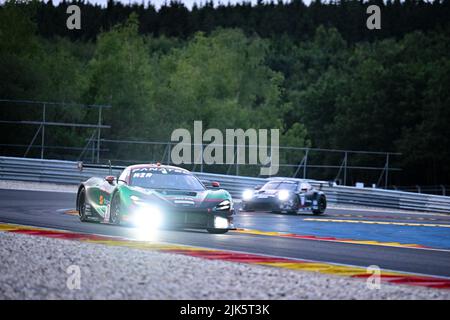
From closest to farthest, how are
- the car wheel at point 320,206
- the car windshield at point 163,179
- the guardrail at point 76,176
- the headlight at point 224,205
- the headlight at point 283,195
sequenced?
1. the headlight at point 224,205
2. the car windshield at point 163,179
3. the headlight at point 283,195
4. the car wheel at point 320,206
5. the guardrail at point 76,176

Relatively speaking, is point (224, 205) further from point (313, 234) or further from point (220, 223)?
point (313, 234)

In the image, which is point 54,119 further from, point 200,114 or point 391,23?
point 391,23

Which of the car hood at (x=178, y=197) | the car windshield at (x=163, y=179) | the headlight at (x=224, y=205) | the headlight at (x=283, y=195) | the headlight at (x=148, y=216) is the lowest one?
the headlight at (x=283, y=195)

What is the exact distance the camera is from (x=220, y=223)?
1639 centimetres

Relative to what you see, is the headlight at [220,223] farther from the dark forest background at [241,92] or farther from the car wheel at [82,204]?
the dark forest background at [241,92]

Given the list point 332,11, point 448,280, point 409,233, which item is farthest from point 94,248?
point 332,11

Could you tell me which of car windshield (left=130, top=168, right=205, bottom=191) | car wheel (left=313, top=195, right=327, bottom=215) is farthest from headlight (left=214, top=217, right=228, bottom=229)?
car wheel (left=313, top=195, right=327, bottom=215)

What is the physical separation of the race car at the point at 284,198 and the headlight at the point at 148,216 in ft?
32.7

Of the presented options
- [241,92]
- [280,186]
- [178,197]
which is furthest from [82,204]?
[241,92]

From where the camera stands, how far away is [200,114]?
70438 millimetres

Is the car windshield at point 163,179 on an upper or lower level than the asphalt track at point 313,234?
upper

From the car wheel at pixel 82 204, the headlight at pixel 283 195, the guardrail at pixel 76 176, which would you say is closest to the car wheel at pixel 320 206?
the headlight at pixel 283 195

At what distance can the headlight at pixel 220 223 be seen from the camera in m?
16.3
